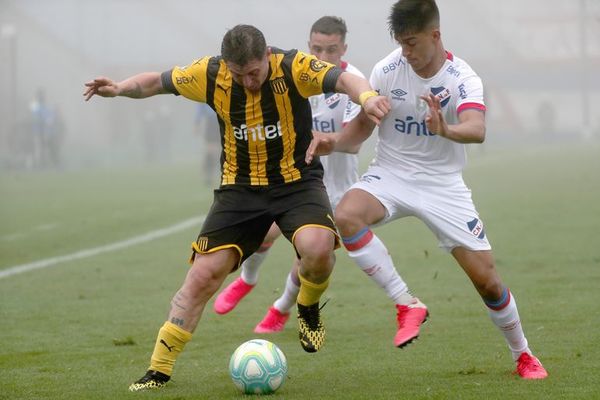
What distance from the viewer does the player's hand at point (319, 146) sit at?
6711mm

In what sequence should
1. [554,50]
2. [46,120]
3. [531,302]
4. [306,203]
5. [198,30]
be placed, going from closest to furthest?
[306,203] < [531,302] < [46,120] < [554,50] < [198,30]

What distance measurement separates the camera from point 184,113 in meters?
47.4

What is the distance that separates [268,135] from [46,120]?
27499 mm

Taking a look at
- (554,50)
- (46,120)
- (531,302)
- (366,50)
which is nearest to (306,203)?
(531,302)

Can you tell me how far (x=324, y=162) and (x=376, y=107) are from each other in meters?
3.08

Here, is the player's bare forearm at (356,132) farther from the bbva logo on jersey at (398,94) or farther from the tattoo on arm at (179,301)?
the tattoo on arm at (179,301)

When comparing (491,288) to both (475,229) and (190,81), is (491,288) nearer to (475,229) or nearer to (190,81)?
(475,229)

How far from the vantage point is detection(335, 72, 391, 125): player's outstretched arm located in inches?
247

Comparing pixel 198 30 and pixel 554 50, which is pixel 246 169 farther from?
pixel 198 30

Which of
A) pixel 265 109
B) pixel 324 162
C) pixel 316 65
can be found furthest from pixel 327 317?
pixel 316 65

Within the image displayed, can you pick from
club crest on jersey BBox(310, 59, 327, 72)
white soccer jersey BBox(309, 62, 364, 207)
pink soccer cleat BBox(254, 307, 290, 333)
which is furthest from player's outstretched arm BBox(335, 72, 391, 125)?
pink soccer cleat BBox(254, 307, 290, 333)

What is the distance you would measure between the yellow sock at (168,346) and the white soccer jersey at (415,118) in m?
1.70

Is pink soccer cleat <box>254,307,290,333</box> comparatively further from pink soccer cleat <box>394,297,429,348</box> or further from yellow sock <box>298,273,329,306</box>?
pink soccer cleat <box>394,297,429,348</box>

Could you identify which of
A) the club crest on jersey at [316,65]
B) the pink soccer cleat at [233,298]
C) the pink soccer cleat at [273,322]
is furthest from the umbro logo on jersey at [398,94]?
the pink soccer cleat at [233,298]
